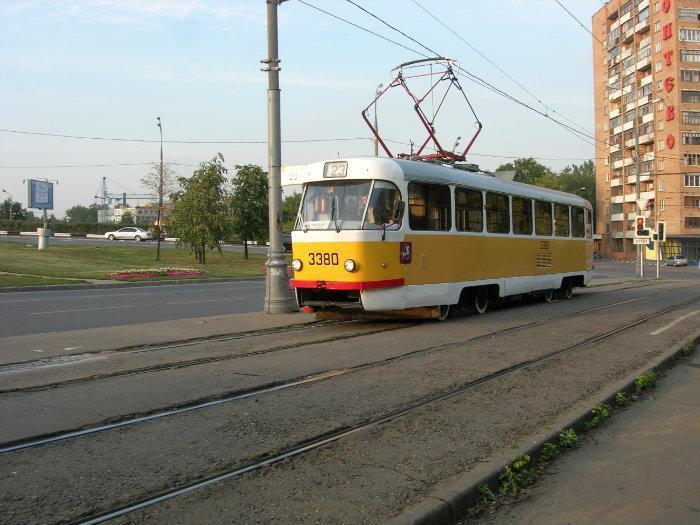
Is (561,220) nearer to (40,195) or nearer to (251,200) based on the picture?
(251,200)

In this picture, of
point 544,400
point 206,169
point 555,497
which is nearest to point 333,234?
point 544,400

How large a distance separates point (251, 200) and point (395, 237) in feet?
119

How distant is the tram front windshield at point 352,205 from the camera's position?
38.8 ft

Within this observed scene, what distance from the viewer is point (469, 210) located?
46.2 feet

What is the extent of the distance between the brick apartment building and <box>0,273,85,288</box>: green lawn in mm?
61085

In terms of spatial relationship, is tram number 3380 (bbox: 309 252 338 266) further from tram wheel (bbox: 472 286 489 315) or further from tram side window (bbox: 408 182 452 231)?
tram wheel (bbox: 472 286 489 315)

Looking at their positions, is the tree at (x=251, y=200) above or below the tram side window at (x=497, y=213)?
above

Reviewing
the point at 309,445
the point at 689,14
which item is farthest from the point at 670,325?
the point at 689,14

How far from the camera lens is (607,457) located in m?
5.16

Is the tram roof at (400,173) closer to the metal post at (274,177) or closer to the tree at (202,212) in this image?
the metal post at (274,177)

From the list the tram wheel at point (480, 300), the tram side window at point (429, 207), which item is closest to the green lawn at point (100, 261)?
the tram wheel at point (480, 300)

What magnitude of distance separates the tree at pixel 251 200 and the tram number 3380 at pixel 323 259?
114ft

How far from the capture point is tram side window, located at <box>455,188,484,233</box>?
45.0ft

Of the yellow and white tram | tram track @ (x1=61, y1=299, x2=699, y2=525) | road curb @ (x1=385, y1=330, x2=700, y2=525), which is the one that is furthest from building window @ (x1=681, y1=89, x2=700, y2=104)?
road curb @ (x1=385, y1=330, x2=700, y2=525)
